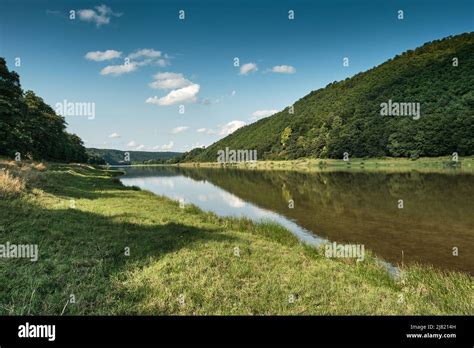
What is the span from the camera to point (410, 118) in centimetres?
12319

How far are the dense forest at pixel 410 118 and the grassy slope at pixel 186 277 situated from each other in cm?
9817

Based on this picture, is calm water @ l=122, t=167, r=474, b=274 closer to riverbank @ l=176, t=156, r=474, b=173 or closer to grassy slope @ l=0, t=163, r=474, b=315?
grassy slope @ l=0, t=163, r=474, b=315

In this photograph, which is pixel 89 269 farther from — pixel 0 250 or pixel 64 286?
pixel 0 250

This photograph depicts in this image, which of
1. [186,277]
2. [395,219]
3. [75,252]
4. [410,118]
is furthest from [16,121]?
[410,118]

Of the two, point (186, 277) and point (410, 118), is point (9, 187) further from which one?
point (410, 118)

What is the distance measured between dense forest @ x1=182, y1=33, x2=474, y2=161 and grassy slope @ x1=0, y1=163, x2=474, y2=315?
9817 centimetres

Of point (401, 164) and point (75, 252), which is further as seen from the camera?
A: point (401, 164)

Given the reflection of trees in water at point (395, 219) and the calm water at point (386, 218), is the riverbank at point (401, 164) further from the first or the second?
the reflection of trees in water at point (395, 219)

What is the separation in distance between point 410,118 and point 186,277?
132935 millimetres

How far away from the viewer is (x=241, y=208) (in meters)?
33.0

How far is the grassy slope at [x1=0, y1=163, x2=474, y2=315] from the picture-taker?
7.61m

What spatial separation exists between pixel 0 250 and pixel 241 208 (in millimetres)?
23823

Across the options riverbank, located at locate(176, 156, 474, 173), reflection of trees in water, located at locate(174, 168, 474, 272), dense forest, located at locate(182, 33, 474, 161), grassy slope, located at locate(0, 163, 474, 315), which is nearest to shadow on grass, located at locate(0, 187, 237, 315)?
grassy slope, located at locate(0, 163, 474, 315)

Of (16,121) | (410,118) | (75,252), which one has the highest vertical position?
(410,118)
